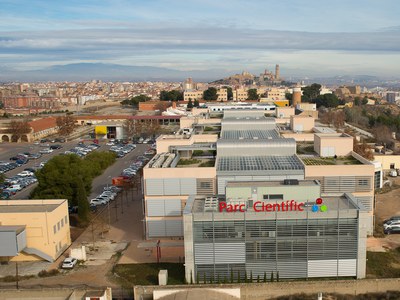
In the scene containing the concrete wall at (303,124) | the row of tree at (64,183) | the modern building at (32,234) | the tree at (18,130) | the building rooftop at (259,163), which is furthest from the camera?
the tree at (18,130)

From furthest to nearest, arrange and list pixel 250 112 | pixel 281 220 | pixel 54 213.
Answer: pixel 250 112 < pixel 54 213 < pixel 281 220

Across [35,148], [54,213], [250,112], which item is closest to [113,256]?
[54,213]

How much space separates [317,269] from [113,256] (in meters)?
9.64

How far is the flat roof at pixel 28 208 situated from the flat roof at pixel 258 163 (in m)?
8.75

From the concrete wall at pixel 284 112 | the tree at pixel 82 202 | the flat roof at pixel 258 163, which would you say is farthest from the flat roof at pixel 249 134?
the concrete wall at pixel 284 112

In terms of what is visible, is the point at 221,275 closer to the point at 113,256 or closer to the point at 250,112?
the point at 113,256

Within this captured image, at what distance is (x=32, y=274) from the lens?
19.8 meters

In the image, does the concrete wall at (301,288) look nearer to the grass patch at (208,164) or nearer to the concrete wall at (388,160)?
the grass patch at (208,164)

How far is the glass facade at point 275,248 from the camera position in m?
17.7

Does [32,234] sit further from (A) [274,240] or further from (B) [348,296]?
(B) [348,296]

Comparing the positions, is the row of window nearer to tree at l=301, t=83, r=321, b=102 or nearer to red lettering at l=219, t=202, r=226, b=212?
red lettering at l=219, t=202, r=226, b=212

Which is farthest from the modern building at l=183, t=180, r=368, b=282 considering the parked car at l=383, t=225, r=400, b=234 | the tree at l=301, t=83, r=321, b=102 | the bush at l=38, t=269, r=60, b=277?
the tree at l=301, t=83, r=321, b=102

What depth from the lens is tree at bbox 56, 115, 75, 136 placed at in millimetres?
63025

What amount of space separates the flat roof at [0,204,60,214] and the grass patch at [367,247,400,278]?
14.9 metres
